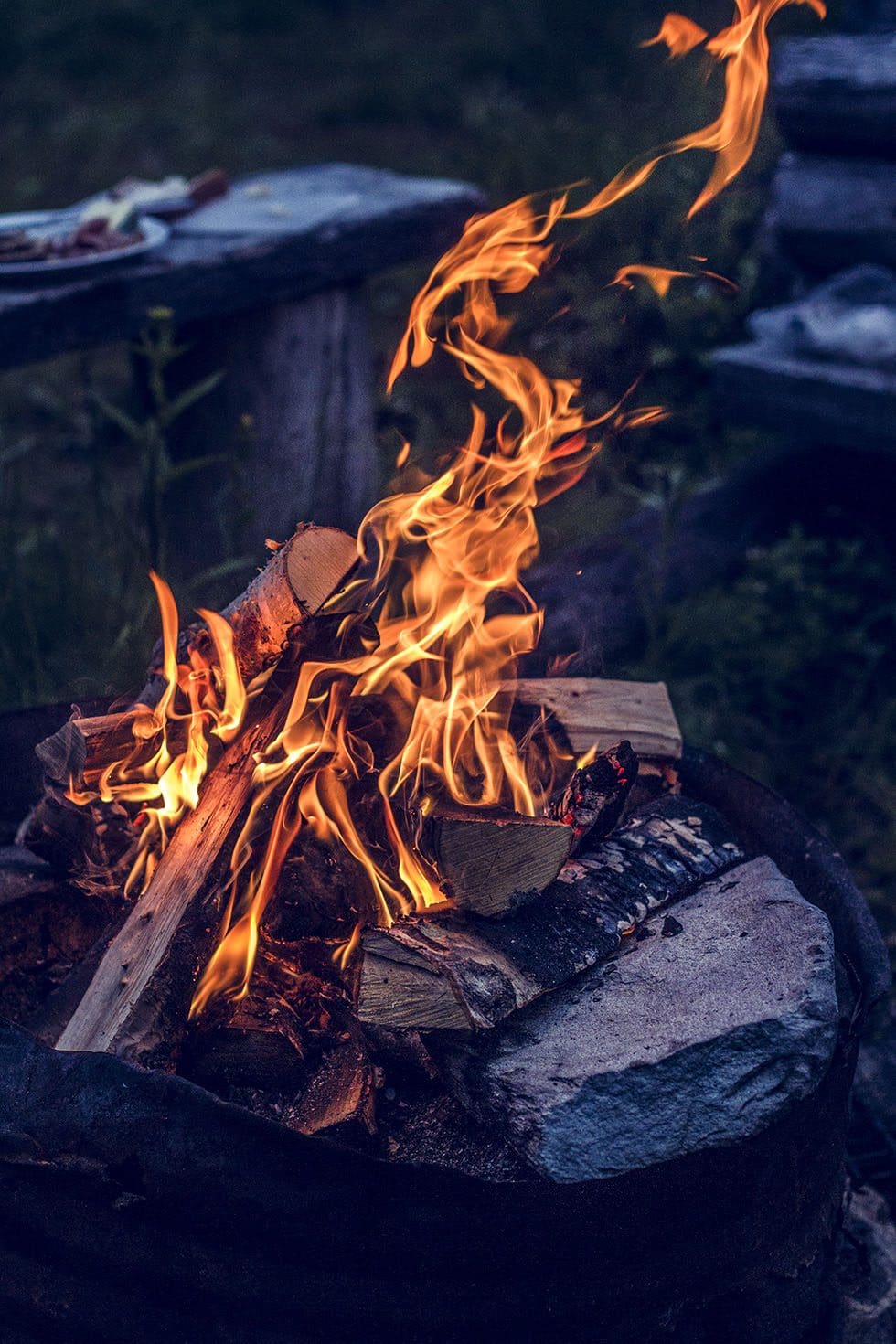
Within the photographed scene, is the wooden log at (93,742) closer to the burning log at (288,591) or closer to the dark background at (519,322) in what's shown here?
the burning log at (288,591)

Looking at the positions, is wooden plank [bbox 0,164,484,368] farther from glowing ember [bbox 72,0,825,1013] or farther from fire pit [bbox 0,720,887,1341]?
fire pit [bbox 0,720,887,1341]

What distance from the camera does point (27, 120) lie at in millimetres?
8109

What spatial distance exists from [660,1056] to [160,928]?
74 centimetres

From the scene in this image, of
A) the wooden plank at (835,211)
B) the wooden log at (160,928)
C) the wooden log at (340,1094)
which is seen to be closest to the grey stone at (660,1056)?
the wooden log at (340,1094)

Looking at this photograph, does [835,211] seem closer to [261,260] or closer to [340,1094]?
[261,260]

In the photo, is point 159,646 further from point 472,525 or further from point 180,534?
point 180,534

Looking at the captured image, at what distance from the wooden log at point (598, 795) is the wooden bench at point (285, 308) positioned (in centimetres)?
145

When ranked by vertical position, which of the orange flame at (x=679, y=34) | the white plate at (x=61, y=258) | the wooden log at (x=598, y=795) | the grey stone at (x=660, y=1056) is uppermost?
the orange flame at (x=679, y=34)

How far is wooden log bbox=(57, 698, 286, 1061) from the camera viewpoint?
68.2 inches

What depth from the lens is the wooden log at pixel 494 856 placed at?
1.79 m

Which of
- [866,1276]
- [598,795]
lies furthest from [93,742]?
[866,1276]

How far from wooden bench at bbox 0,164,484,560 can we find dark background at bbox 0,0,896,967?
22 centimetres

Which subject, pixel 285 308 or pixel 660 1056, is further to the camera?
pixel 285 308

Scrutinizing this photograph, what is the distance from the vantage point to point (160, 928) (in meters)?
1.80
